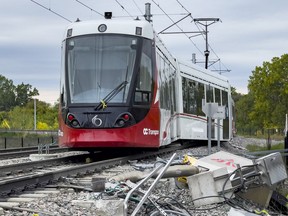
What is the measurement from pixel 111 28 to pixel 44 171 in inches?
169

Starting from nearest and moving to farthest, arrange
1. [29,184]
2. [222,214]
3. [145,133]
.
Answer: [222,214], [29,184], [145,133]

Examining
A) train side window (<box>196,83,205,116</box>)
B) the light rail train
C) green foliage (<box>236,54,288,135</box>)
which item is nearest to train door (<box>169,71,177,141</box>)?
the light rail train

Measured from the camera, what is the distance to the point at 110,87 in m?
14.0

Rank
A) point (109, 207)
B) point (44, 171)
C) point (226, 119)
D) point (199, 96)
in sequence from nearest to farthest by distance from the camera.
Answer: point (109, 207) < point (44, 171) < point (199, 96) < point (226, 119)

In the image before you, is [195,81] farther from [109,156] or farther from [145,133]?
[145,133]

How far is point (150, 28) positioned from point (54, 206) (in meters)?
8.49

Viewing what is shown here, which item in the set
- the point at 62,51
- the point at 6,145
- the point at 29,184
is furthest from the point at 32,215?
the point at 6,145

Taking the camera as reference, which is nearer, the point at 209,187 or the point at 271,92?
the point at 209,187

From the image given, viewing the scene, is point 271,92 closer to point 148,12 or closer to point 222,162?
point 148,12

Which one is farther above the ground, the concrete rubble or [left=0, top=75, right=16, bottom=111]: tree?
[left=0, top=75, right=16, bottom=111]: tree

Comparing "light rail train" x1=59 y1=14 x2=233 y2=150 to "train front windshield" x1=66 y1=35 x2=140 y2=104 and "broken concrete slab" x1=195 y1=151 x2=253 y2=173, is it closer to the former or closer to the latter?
"train front windshield" x1=66 y1=35 x2=140 y2=104

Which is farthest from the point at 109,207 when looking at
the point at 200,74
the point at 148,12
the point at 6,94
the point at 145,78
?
the point at 6,94

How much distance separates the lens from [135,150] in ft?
58.1

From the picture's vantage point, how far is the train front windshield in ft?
45.8
